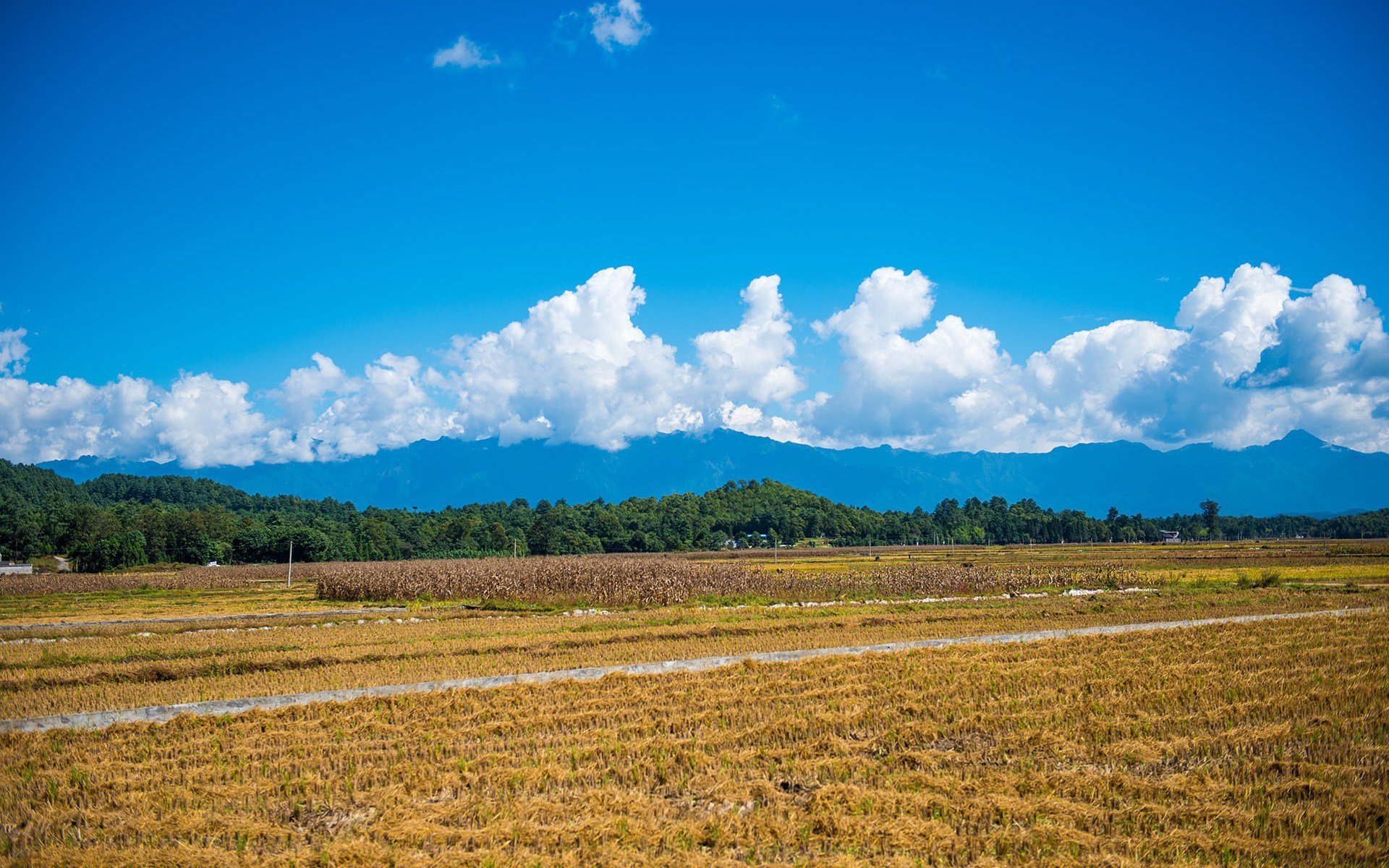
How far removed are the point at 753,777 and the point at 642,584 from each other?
27759 millimetres

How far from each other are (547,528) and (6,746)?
376 ft

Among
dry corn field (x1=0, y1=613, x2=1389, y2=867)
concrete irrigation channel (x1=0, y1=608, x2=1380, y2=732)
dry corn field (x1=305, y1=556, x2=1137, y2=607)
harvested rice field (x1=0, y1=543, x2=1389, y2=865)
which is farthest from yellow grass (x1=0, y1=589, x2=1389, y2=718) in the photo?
dry corn field (x1=305, y1=556, x2=1137, y2=607)

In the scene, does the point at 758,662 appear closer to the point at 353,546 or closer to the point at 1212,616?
the point at 1212,616

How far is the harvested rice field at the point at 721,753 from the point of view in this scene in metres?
7.52

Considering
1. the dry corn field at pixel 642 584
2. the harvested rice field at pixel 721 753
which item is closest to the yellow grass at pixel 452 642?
the harvested rice field at pixel 721 753

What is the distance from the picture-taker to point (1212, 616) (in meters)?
24.4

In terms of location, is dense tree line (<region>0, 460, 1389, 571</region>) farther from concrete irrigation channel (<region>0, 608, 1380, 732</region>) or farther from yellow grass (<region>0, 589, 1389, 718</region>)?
concrete irrigation channel (<region>0, 608, 1380, 732</region>)

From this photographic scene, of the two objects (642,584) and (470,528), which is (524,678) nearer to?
(642,584)

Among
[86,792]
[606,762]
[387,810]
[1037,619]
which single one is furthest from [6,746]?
[1037,619]

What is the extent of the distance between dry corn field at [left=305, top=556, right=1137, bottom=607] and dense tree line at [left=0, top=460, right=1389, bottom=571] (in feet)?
140

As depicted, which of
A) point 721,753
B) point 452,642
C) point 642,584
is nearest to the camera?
point 721,753

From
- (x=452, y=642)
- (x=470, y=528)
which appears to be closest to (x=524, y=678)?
(x=452, y=642)

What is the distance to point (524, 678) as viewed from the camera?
50.5 ft

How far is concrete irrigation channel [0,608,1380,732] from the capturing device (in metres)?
12.6
